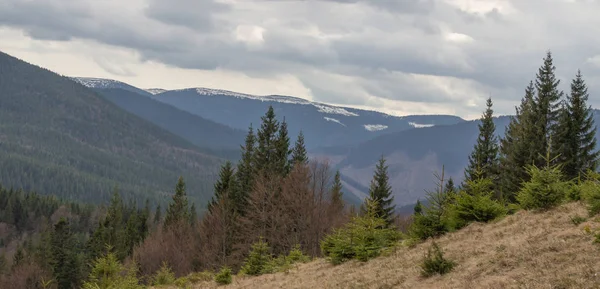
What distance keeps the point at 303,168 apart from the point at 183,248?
19679 millimetres

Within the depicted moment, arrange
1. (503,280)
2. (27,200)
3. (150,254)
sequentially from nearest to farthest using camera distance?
1. (503,280)
2. (150,254)
3. (27,200)

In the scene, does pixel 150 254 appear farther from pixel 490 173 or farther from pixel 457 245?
pixel 457 245

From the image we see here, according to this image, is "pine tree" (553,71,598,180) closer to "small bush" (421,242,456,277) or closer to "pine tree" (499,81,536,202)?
"pine tree" (499,81,536,202)

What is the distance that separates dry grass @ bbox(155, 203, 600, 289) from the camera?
1143 cm

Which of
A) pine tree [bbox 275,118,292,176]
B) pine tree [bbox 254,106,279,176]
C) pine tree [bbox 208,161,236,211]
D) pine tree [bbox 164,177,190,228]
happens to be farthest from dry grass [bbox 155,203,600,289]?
pine tree [bbox 164,177,190,228]

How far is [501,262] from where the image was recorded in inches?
515

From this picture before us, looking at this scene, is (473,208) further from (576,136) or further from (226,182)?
(226,182)

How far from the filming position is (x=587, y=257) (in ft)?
39.1

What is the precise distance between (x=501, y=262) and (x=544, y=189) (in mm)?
5893

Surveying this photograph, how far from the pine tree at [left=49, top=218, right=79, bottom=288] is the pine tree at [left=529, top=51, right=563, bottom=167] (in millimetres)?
58771

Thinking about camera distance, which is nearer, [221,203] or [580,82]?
[580,82]

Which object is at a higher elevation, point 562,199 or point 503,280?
point 562,199

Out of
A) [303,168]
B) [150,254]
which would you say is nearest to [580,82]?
[303,168]

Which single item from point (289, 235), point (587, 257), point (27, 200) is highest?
point (587, 257)
